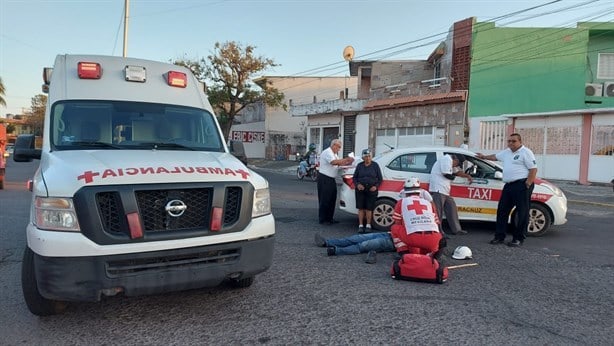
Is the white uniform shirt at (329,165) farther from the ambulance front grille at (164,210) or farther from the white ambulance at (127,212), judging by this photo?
the ambulance front grille at (164,210)

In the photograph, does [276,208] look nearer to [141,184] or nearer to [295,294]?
[295,294]

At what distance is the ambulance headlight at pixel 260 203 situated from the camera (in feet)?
13.3

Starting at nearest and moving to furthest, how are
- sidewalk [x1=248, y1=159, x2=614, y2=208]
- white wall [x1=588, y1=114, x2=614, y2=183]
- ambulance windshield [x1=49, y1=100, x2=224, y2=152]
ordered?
ambulance windshield [x1=49, y1=100, x2=224, y2=152]
sidewalk [x1=248, y1=159, x2=614, y2=208]
white wall [x1=588, y1=114, x2=614, y2=183]

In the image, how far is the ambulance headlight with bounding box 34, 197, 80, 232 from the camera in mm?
3365

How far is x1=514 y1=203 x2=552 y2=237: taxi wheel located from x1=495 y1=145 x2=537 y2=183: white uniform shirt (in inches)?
51.5

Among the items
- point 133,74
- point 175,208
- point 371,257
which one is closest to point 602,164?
point 371,257

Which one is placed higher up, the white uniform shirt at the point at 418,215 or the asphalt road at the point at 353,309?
the white uniform shirt at the point at 418,215

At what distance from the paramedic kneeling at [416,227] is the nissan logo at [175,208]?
115 inches

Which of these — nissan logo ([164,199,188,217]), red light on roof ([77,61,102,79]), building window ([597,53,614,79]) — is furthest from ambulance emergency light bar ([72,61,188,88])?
building window ([597,53,614,79])

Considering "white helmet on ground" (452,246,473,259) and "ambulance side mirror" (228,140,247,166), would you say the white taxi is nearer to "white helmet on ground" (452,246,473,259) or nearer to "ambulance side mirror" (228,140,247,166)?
"white helmet on ground" (452,246,473,259)

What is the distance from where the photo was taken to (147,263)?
3514 millimetres

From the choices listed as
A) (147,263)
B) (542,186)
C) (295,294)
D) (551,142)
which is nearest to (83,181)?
(147,263)

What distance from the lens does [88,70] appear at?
16.5 feet

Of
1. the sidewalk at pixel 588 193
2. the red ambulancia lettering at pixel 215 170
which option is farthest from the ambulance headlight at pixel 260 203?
the sidewalk at pixel 588 193
